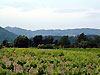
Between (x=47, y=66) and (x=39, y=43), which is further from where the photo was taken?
(x=39, y=43)

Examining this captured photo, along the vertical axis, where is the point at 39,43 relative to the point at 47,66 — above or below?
below

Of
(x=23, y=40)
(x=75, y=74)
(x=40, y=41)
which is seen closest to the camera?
(x=75, y=74)

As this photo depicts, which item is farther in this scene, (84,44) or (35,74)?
(84,44)

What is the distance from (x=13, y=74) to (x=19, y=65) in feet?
12.2

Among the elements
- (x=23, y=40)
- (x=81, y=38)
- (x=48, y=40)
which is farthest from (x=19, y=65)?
(x=81, y=38)

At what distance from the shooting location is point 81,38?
4840 inches

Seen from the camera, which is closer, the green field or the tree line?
the green field

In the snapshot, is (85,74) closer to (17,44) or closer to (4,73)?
(4,73)

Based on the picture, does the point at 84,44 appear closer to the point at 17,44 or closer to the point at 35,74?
the point at 17,44

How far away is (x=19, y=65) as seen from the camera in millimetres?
14234

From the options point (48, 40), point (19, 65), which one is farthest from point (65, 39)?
point (19, 65)

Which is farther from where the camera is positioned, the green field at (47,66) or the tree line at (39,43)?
the tree line at (39,43)

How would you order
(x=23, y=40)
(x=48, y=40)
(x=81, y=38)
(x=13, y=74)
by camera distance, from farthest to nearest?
(x=81, y=38), (x=48, y=40), (x=23, y=40), (x=13, y=74)

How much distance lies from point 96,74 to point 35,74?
13.5 feet
